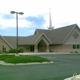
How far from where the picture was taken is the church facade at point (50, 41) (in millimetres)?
48375

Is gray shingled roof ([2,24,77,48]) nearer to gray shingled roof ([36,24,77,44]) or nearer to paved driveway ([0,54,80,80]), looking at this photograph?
gray shingled roof ([36,24,77,44])

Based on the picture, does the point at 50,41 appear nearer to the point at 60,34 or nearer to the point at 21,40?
the point at 60,34

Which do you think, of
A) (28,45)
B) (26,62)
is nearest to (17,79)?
(26,62)

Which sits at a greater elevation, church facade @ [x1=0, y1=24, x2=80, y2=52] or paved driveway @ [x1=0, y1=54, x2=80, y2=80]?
church facade @ [x1=0, y1=24, x2=80, y2=52]

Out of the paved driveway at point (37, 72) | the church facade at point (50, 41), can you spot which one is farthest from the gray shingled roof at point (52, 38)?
the paved driveway at point (37, 72)

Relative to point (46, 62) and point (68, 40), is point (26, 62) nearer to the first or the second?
point (46, 62)

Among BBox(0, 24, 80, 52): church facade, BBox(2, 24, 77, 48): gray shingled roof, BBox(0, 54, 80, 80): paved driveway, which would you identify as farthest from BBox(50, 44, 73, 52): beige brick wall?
BBox(0, 54, 80, 80): paved driveway

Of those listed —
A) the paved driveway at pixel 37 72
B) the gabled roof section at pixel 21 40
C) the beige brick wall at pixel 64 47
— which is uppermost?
the gabled roof section at pixel 21 40

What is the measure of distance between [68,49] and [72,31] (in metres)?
5.33

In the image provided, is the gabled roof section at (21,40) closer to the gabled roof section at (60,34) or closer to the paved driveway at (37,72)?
the gabled roof section at (60,34)

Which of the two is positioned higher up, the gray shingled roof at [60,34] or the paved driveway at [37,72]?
the gray shingled roof at [60,34]

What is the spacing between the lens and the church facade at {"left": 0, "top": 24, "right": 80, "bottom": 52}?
48.4 meters

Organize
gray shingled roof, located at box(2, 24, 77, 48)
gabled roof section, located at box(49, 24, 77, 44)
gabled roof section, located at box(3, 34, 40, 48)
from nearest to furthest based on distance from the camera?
gabled roof section, located at box(3, 34, 40, 48)
gray shingled roof, located at box(2, 24, 77, 48)
gabled roof section, located at box(49, 24, 77, 44)

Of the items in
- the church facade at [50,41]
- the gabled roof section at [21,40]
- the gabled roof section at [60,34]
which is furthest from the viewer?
the gabled roof section at [60,34]
